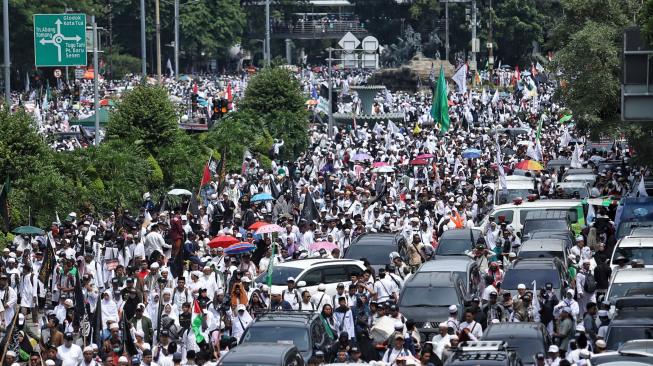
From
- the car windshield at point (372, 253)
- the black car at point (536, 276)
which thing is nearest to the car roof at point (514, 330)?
the black car at point (536, 276)

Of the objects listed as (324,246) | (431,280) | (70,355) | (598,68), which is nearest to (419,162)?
(598,68)

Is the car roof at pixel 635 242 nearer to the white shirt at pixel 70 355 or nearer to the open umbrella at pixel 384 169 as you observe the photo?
the white shirt at pixel 70 355

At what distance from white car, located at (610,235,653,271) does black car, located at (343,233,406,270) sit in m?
3.69

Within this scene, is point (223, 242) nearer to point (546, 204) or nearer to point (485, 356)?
point (546, 204)

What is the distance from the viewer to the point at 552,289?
75.7 ft

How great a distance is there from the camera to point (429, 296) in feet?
75.3

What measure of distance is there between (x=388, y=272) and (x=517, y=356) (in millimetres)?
6599

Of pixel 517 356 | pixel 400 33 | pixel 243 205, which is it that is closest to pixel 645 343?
pixel 517 356

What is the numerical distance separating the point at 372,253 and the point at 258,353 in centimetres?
1008

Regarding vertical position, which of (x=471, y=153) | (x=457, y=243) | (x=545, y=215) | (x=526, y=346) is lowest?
(x=526, y=346)

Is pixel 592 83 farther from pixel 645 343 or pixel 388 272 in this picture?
pixel 645 343

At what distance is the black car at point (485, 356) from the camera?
56.0 ft

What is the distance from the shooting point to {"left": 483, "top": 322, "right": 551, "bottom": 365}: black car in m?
19.0

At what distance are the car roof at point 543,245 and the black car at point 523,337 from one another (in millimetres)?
6519
